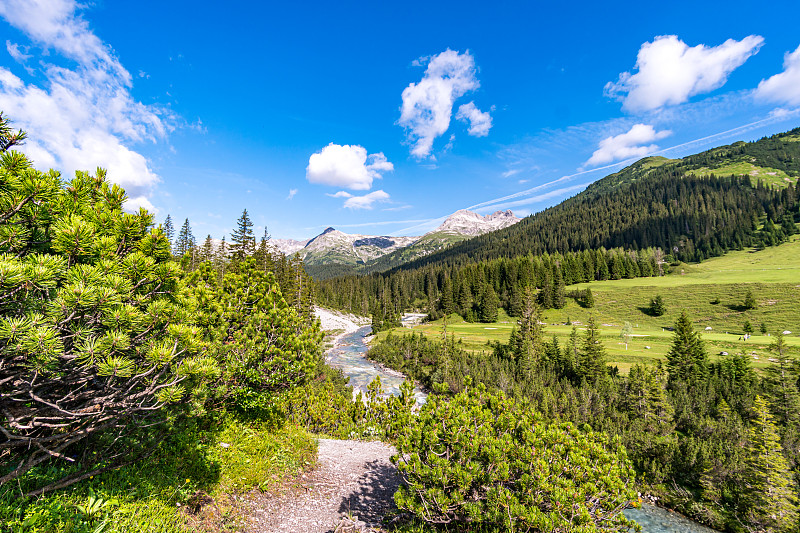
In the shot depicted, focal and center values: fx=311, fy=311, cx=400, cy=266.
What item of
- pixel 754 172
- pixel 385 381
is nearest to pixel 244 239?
pixel 385 381

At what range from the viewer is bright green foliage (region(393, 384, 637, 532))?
16.0 ft

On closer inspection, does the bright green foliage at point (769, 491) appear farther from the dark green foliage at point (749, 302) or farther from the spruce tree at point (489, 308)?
the spruce tree at point (489, 308)

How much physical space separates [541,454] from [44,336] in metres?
6.45

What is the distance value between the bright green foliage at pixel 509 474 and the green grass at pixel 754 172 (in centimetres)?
22120

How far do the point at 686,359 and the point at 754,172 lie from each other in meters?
231

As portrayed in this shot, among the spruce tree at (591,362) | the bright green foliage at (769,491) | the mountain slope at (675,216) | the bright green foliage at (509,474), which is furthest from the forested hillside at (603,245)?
the bright green foliage at (509,474)

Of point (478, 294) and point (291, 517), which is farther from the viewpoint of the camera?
point (478, 294)

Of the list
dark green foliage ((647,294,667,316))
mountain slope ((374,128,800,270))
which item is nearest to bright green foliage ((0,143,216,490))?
dark green foliage ((647,294,667,316))

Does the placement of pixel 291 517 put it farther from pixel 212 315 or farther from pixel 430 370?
pixel 430 370

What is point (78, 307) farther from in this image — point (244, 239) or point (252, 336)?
point (244, 239)

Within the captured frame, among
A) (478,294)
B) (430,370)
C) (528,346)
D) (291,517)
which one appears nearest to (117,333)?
(291,517)

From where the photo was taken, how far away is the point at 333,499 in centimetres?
735

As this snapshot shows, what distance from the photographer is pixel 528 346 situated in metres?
27.3

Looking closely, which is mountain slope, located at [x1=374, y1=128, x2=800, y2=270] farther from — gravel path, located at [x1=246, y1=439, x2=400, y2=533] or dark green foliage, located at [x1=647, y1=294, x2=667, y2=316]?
gravel path, located at [x1=246, y1=439, x2=400, y2=533]
